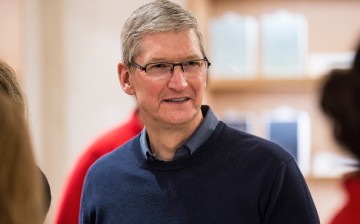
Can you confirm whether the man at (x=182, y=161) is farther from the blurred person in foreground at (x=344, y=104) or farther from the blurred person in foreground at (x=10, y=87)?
the blurred person in foreground at (x=344, y=104)

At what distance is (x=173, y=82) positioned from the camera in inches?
68.9

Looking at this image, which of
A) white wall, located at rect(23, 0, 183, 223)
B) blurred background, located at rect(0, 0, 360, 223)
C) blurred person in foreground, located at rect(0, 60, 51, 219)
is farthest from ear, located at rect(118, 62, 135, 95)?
white wall, located at rect(23, 0, 183, 223)

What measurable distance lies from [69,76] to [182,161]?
2043 millimetres

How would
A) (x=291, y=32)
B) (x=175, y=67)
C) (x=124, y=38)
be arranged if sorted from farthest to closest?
(x=291, y=32) → (x=124, y=38) → (x=175, y=67)

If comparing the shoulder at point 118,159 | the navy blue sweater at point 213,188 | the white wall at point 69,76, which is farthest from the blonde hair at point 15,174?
the white wall at point 69,76

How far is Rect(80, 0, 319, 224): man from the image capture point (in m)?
1.68

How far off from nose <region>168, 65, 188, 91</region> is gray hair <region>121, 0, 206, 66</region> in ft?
0.31

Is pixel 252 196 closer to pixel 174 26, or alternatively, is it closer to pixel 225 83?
pixel 174 26

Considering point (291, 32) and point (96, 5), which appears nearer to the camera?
point (291, 32)

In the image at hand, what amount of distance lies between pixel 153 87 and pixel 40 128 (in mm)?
2085

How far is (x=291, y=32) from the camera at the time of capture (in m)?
3.38

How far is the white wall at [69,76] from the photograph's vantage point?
3664 mm

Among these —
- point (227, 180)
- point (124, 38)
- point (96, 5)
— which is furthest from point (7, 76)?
point (96, 5)

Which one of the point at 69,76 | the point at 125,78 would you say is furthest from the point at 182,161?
the point at 69,76
